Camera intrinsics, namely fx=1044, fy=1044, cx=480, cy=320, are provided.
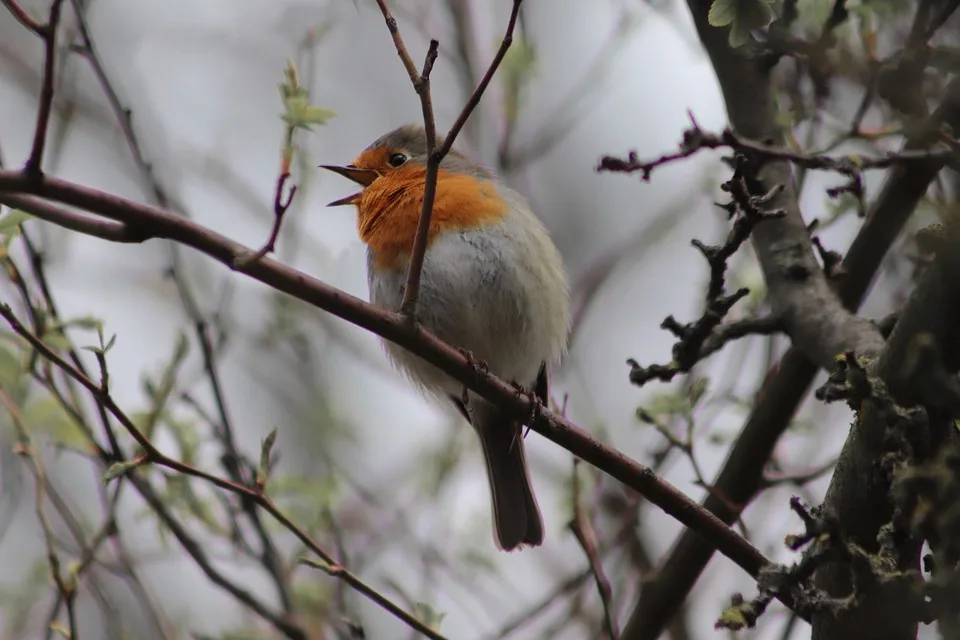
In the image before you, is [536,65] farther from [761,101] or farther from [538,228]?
[761,101]

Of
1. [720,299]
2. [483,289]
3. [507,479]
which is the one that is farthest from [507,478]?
[720,299]

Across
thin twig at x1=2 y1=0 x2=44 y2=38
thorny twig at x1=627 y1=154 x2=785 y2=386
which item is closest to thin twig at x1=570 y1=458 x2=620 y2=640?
thorny twig at x1=627 y1=154 x2=785 y2=386

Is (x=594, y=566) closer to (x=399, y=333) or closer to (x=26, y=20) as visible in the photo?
(x=399, y=333)

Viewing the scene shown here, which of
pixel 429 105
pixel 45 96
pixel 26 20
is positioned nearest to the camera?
pixel 45 96

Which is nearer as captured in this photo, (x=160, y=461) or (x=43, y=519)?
(x=160, y=461)

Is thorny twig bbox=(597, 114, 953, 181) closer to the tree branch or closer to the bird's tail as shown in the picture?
the tree branch

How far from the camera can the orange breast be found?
3988 millimetres

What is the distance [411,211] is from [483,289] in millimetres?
449

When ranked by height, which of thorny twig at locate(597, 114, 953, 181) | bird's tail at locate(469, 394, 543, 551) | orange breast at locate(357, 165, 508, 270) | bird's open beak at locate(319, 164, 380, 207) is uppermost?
bird's open beak at locate(319, 164, 380, 207)

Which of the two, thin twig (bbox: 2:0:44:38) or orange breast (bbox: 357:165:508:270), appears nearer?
thin twig (bbox: 2:0:44:38)

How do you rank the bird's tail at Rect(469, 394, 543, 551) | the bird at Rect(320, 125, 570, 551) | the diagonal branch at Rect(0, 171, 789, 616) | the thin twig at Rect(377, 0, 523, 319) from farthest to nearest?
the bird's tail at Rect(469, 394, 543, 551) < the bird at Rect(320, 125, 570, 551) < the thin twig at Rect(377, 0, 523, 319) < the diagonal branch at Rect(0, 171, 789, 616)

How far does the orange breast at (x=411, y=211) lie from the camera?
399cm

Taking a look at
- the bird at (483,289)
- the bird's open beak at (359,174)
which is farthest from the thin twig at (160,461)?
the bird's open beak at (359,174)

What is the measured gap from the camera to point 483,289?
392cm
